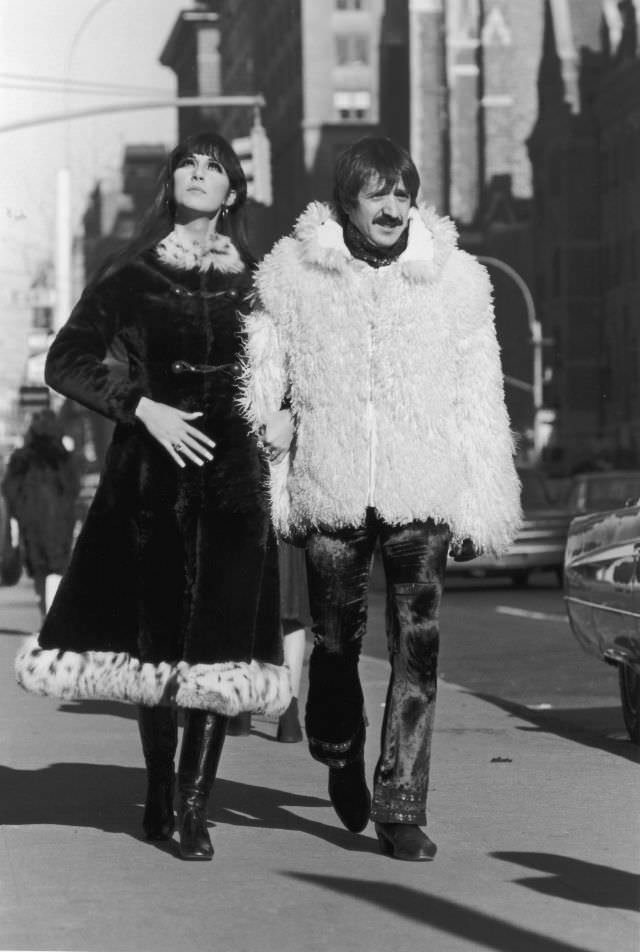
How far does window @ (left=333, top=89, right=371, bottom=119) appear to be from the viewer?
104875mm

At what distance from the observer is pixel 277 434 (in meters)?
5.66

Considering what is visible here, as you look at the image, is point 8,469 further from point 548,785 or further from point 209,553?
point 209,553

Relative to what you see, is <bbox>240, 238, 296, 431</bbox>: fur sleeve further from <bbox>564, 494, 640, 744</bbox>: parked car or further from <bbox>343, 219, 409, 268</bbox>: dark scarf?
<bbox>564, 494, 640, 744</bbox>: parked car

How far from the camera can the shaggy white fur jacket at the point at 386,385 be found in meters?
5.55

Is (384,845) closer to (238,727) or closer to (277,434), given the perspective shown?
(277,434)

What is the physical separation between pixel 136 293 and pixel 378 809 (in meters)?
1.50

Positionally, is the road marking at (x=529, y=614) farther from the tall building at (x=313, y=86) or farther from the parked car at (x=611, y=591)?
the tall building at (x=313, y=86)

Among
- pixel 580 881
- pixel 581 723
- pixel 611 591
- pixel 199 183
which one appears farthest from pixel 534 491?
pixel 580 881

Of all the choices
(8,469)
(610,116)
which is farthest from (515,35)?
(8,469)

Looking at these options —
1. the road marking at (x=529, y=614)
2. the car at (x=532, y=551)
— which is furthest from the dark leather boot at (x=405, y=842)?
the car at (x=532, y=551)

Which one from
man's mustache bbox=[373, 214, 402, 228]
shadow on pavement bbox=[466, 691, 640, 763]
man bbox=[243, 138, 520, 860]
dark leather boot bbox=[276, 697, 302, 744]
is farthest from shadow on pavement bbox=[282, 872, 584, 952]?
dark leather boot bbox=[276, 697, 302, 744]

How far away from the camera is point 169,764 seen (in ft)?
18.7

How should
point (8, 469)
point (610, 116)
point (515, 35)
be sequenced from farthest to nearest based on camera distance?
point (515, 35)
point (610, 116)
point (8, 469)

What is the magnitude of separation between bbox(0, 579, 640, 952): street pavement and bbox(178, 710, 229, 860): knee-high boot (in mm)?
71
